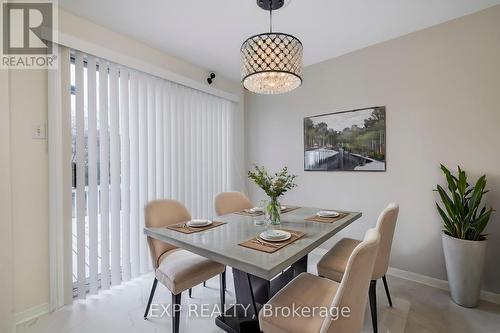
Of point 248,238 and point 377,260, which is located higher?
point 248,238

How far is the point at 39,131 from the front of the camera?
75.4 inches

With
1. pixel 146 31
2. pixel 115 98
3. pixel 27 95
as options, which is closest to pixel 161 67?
pixel 146 31

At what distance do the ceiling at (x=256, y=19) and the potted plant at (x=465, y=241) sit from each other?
146cm

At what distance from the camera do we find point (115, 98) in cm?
234

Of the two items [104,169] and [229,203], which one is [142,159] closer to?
[104,169]

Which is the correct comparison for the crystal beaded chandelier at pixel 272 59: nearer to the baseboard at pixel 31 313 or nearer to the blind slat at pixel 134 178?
the blind slat at pixel 134 178

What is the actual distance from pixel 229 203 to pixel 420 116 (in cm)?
218

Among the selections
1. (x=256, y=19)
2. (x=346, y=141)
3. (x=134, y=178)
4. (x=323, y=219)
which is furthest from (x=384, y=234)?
(x=134, y=178)

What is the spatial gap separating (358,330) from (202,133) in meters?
2.69

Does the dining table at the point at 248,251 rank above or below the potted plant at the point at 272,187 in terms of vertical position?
below

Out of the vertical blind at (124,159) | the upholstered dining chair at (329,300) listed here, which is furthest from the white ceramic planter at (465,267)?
the vertical blind at (124,159)

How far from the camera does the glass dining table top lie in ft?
3.76

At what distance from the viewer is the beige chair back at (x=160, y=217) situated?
189 centimetres

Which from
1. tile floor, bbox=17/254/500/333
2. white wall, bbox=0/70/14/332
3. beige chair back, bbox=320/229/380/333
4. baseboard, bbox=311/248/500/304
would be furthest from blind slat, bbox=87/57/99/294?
baseboard, bbox=311/248/500/304
